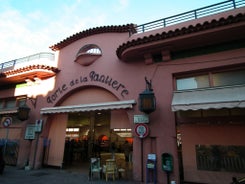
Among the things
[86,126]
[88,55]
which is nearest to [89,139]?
[86,126]

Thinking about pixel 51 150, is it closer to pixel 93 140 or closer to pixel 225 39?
pixel 93 140

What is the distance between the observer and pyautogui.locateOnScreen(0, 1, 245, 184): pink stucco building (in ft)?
22.1

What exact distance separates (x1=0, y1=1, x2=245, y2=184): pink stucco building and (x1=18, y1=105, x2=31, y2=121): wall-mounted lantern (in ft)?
0.41

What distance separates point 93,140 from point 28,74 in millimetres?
6145

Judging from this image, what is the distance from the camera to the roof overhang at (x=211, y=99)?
6.07m

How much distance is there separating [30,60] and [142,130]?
32.4ft

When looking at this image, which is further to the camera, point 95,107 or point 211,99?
point 95,107

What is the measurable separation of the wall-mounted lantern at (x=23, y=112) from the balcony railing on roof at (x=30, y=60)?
3.23m

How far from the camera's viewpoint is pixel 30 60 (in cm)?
1273

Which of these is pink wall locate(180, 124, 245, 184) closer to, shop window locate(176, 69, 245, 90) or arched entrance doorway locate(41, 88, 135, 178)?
shop window locate(176, 69, 245, 90)

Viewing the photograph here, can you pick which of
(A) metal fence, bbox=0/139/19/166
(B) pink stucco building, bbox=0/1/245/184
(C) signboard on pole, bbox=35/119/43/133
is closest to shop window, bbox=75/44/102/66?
(B) pink stucco building, bbox=0/1/245/184

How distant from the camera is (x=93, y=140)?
12227 mm

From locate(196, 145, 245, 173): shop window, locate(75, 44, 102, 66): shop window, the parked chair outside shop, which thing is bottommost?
the parked chair outside shop

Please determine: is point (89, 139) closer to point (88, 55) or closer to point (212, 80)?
point (88, 55)
